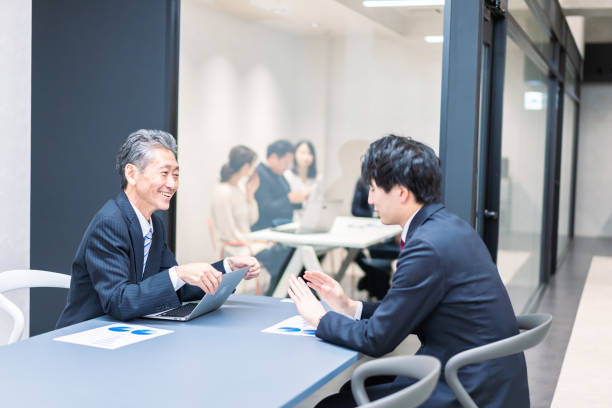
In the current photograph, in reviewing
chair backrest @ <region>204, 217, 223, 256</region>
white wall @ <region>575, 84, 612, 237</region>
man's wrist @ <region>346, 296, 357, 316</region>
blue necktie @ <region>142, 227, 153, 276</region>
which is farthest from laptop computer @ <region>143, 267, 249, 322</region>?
white wall @ <region>575, 84, 612, 237</region>

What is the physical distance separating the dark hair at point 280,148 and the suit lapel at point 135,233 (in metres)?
1.77

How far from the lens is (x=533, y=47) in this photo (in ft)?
19.8

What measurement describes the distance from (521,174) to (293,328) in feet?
13.3

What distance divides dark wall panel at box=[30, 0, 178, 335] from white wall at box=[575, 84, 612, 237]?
13612mm

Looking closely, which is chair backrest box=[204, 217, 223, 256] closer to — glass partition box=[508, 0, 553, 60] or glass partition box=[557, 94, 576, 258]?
glass partition box=[508, 0, 553, 60]

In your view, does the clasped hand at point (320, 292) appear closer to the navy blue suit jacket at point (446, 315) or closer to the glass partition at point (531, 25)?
the navy blue suit jacket at point (446, 315)

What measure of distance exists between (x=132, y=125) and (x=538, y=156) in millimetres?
4670

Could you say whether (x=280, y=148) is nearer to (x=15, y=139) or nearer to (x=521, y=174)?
(x=15, y=139)

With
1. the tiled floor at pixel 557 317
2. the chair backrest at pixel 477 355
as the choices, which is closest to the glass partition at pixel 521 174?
the tiled floor at pixel 557 317

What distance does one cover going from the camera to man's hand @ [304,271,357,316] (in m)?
2.47

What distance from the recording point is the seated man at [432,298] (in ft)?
7.02

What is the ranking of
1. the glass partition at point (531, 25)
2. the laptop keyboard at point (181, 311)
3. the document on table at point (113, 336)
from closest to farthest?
the document on table at point (113, 336) < the laptop keyboard at point (181, 311) < the glass partition at point (531, 25)

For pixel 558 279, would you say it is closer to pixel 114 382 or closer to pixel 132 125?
pixel 132 125

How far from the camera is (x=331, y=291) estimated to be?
97.3 inches
